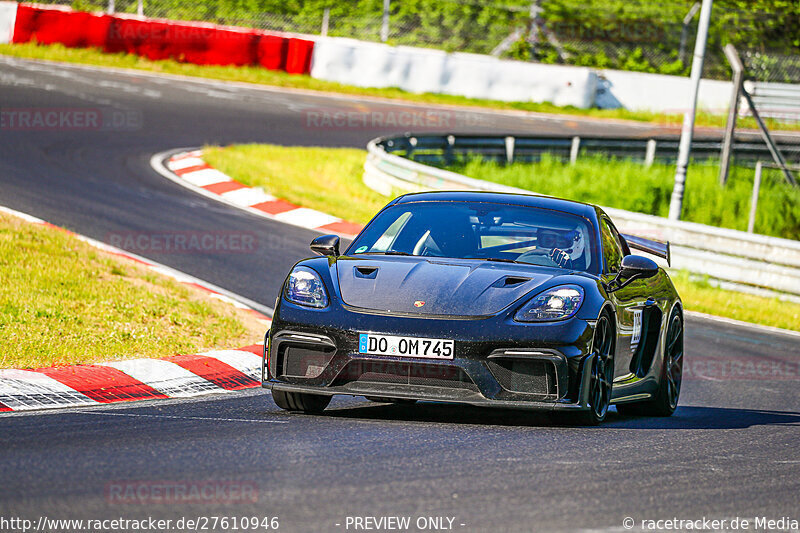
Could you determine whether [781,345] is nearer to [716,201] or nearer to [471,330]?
[471,330]

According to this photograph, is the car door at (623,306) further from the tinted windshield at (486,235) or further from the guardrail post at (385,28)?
the guardrail post at (385,28)

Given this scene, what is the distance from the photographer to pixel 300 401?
6.84 m

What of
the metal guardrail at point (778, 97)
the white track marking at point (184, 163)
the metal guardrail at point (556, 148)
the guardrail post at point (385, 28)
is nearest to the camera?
the white track marking at point (184, 163)

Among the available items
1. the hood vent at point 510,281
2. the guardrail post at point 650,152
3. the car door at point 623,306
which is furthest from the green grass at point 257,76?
the hood vent at point 510,281

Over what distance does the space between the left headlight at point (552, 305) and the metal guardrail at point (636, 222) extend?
9.57 metres

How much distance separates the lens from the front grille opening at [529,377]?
20.5ft

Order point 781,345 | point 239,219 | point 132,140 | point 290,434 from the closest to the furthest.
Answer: point 290,434
point 781,345
point 239,219
point 132,140

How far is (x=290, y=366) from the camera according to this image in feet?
21.4

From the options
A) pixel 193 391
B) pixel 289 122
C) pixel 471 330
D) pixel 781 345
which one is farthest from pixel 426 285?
pixel 289 122

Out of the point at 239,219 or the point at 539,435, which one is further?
the point at 239,219

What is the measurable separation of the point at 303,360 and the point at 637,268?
200 cm

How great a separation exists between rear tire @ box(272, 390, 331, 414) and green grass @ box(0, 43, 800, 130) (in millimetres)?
26073

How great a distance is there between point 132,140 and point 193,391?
14.6 meters

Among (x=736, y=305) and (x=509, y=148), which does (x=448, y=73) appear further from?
(x=736, y=305)
